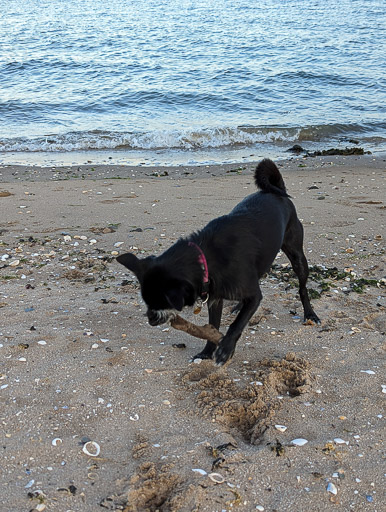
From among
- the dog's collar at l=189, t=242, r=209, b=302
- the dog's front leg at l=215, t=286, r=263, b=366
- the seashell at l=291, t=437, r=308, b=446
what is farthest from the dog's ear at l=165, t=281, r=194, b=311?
the seashell at l=291, t=437, r=308, b=446

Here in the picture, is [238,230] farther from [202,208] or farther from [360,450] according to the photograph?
[202,208]

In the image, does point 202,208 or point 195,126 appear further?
point 195,126

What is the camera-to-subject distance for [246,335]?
14.7 ft

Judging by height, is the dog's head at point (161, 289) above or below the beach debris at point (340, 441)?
above

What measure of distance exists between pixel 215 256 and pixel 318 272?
2.30m

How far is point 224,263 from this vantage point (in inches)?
149

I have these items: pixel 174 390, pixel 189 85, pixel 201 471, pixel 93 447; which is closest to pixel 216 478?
pixel 201 471

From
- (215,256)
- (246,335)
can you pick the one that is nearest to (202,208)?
(246,335)

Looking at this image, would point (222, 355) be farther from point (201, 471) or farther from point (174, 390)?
point (201, 471)

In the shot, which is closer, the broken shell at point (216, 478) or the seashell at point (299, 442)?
the broken shell at point (216, 478)

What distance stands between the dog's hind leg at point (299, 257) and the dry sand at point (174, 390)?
15 cm

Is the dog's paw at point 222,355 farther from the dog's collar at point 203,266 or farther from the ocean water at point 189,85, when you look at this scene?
the ocean water at point 189,85

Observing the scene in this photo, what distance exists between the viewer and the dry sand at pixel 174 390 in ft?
8.96

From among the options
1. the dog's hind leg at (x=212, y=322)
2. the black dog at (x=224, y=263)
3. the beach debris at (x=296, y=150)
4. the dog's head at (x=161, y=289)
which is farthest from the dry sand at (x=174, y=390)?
the beach debris at (x=296, y=150)
